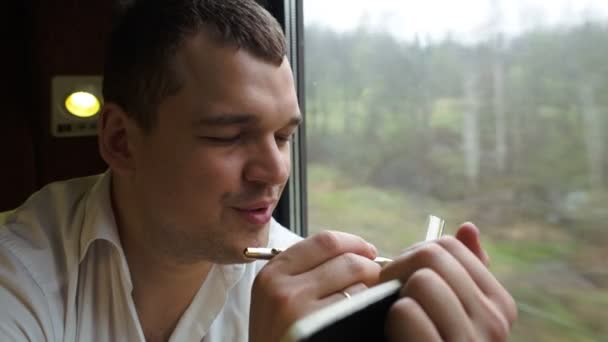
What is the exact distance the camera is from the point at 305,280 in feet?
2.24

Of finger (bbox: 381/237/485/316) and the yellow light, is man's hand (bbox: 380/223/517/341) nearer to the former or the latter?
finger (bbox: 381/237/485/316)

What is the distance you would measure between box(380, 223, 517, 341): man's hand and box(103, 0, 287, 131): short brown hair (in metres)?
0.47

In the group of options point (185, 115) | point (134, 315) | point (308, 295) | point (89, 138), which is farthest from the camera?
point (89, 138)

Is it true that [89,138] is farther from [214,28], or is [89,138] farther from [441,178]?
[441,178]

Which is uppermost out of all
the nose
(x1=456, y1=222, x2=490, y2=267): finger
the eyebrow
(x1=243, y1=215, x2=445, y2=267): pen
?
the eyebrow

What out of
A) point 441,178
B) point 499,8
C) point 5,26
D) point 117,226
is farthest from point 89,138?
point 499,8

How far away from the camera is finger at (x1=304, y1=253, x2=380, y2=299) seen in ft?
2.22

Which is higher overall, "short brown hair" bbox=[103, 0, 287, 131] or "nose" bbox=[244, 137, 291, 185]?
"short brown hair" bbox=[103, 0, 287, 131]

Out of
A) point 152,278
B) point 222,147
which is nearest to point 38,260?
point 152,278

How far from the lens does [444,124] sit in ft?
3.47

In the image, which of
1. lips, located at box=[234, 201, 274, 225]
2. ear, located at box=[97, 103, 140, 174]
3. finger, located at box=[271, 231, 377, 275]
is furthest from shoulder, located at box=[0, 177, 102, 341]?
finger, located at box=[271, 231, 377, 275]

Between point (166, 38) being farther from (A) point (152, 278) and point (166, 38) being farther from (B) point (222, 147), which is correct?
(A) point (152, 278)

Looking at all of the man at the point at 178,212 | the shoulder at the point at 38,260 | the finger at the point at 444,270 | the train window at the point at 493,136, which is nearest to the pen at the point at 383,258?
the man at the point at 178,212

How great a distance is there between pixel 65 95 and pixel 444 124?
101cm
